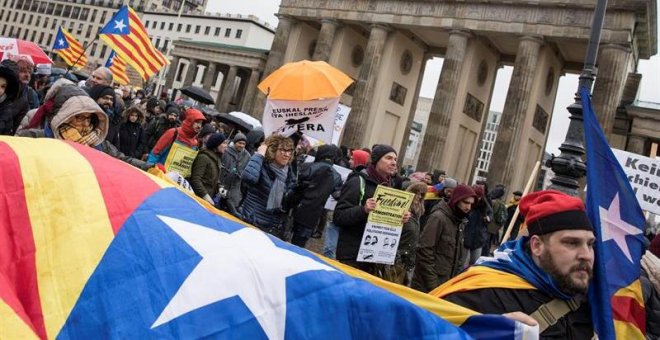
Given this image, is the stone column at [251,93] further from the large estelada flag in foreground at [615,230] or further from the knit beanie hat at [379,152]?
the large estelada flag in foreground at [615,230]

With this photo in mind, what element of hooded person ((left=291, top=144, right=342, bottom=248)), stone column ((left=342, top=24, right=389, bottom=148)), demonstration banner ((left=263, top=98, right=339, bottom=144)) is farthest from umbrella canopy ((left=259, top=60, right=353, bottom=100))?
stone column ((left=342, top=24, right=389, bottom=148))

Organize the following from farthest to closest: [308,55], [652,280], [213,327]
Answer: [308,55] → [652,280] → [213,327]

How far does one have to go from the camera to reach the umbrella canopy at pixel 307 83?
8078 millimetres

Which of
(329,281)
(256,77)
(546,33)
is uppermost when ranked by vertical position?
(546,33)

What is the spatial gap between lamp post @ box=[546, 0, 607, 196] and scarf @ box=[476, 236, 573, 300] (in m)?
5.55

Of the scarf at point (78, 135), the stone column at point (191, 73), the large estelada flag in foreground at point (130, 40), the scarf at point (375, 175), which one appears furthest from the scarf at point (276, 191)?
the stone column at point (191, 73)

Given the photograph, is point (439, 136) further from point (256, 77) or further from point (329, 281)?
point (329, 281)

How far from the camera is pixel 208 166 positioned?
267 inches

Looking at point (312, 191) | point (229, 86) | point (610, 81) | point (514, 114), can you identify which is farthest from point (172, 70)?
point (312, 191)

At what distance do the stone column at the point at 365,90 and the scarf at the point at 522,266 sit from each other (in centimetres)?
3093

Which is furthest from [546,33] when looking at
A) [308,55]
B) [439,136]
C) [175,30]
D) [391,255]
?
[175,30]

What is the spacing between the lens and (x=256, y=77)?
142 ft

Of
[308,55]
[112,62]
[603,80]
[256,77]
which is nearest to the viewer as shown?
[112,62]

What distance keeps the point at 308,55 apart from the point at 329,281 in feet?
128
